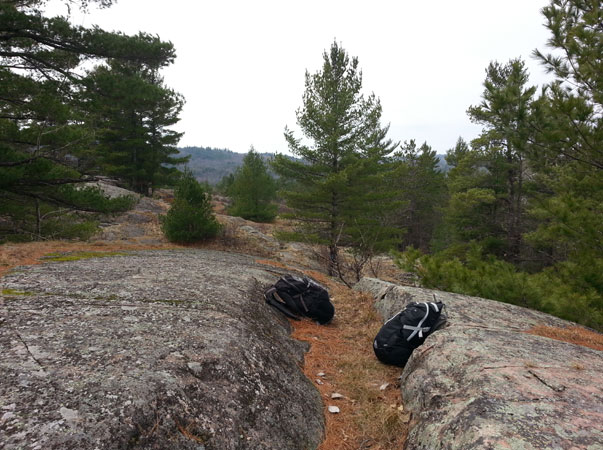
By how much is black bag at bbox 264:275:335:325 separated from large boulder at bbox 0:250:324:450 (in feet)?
3.52

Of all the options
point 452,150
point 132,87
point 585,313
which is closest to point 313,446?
point 585,313

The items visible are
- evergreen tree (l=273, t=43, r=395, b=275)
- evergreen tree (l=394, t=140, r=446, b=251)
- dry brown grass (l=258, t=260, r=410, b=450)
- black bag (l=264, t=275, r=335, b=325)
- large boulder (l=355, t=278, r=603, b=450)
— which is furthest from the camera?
evergreen tree (l=394, t=140, r=446, b=251)

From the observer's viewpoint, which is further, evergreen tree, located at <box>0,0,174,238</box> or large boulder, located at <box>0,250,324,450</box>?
evergreen tree, located at <box>0,0,174,238</box>

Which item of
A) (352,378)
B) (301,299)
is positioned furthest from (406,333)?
(301,299)

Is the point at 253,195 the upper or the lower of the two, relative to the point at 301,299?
upper

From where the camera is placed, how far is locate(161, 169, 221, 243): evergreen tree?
1238 cm

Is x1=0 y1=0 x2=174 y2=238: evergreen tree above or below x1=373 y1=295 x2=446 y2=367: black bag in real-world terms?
above

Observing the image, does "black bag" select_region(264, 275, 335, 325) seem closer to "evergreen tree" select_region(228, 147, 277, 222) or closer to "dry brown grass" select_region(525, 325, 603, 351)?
"dry brown grass" select_region(525, 325, 603, 351)

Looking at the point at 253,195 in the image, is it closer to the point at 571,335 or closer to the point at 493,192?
the point at 493,192

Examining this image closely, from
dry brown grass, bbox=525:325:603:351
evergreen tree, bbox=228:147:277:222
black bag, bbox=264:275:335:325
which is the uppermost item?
evergreen tree, bbox=228:147:277:222

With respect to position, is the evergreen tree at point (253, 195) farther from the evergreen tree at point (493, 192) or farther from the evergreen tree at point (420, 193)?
the evergreen tree at point (493, 192)

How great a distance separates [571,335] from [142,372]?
5525 millimetres

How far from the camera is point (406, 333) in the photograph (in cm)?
420

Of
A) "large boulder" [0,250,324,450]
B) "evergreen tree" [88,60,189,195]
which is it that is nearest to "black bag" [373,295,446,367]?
"large boulder" [0,250,324,450]
